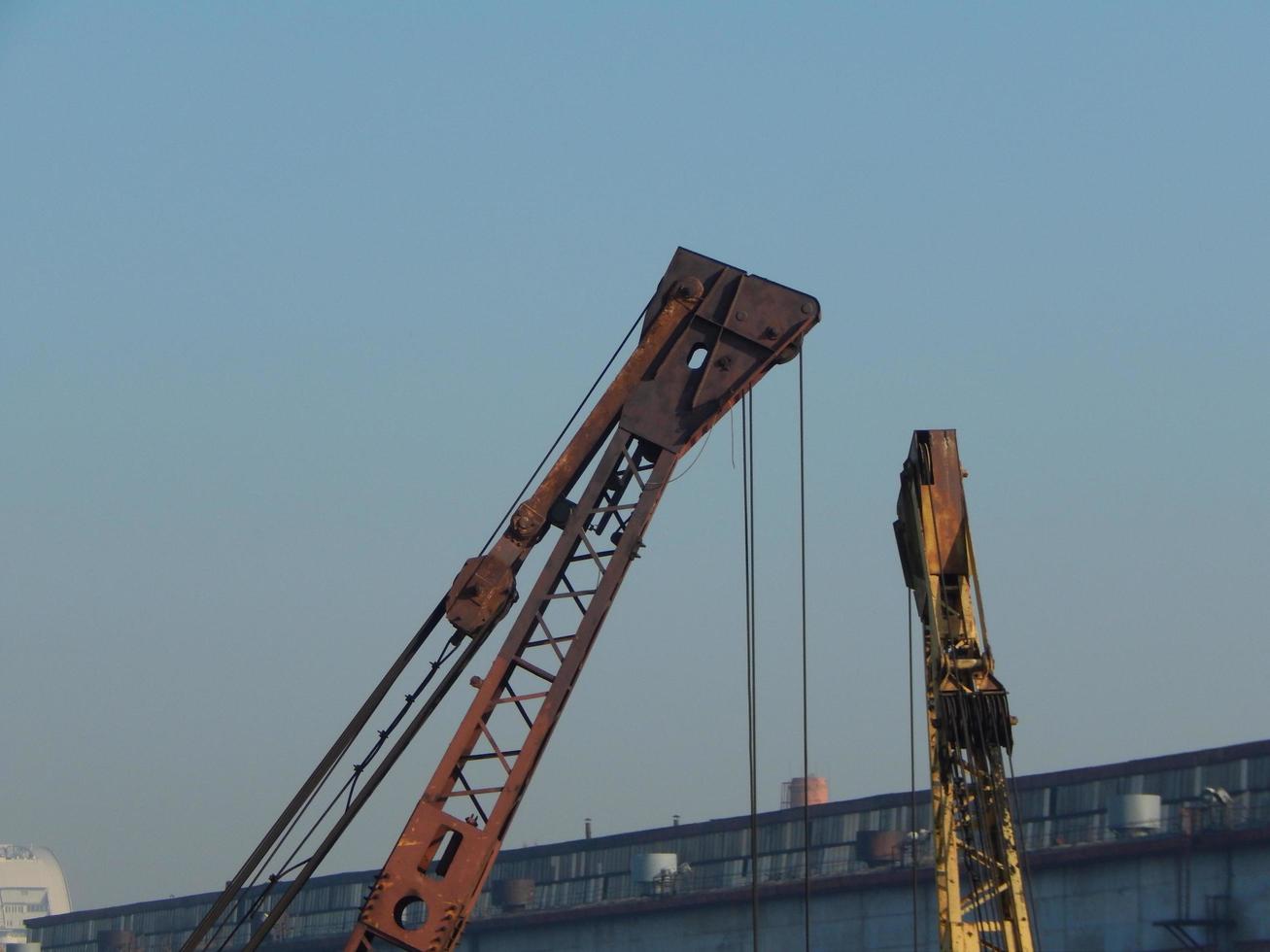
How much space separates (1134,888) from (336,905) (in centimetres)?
3195

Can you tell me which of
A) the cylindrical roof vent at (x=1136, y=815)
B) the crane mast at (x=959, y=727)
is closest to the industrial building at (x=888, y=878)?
the cylindrical roof vent at (x=1136, y=815)

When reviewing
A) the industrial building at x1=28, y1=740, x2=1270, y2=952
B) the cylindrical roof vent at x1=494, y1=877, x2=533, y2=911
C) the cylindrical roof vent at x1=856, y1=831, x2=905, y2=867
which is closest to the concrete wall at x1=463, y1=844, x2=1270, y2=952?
the industrial building at x1=28, y1=740, x2=1270, y2=952

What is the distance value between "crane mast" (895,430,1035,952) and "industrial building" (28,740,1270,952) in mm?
15275

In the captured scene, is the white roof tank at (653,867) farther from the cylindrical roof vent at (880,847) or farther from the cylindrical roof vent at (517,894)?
the cylindrical roof vent at (880,847)

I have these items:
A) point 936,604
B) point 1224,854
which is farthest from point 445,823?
point 1224,854

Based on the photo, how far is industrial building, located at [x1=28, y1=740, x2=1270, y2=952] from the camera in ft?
148

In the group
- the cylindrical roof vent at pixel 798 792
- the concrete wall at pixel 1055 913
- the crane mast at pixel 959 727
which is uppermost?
the cylindrical roof vent at pixel 798 792

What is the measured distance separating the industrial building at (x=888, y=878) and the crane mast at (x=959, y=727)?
601 inches

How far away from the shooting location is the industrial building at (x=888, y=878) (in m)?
45.2

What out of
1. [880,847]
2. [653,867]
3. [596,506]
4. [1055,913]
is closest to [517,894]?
[653,867]

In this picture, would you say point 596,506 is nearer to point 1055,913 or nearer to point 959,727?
point 959,727

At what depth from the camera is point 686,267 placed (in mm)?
21359

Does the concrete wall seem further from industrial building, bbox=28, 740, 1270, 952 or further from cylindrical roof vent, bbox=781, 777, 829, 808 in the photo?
cylindrical roof vent, bbox=781, 777, 829, 808

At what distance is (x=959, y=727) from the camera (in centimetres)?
2053
